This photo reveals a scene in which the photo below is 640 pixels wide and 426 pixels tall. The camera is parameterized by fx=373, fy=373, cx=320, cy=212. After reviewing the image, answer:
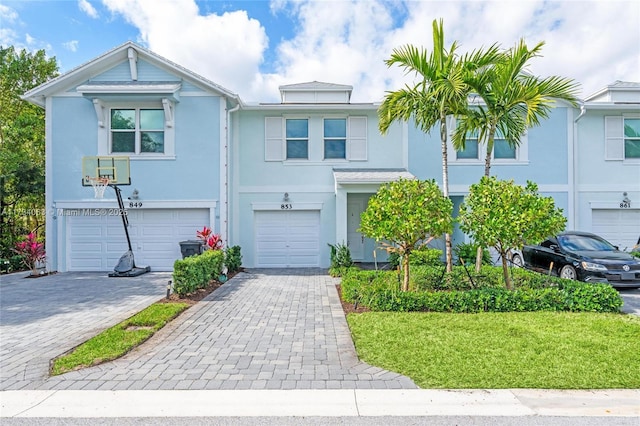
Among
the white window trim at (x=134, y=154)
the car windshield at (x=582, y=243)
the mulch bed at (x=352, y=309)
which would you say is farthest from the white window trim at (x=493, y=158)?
the white window trim at (x=134, y=154)

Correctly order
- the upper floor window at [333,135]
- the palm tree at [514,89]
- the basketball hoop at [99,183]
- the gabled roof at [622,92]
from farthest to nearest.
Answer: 1. the gabled roof at [622,92]
2. the upper floor window at [333,135]
3. the basketball hoop at [99,183]
4. the palm tree at [514,89]

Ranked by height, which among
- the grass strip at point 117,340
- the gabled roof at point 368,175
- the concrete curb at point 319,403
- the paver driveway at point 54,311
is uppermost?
the gabled roof at point 368,175

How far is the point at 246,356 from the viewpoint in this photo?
5250 millimetres

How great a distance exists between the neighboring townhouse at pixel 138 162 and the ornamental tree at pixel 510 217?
8.74m

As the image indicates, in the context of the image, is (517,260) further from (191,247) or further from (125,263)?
(125,263)

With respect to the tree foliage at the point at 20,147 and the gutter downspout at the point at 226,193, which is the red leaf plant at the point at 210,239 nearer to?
the gutter downspout at the point at 226,193

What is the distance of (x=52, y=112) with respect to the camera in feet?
43.8

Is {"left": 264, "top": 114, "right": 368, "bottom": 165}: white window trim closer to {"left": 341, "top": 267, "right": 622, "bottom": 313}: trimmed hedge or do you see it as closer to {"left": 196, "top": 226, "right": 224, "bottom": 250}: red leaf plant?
{"left": 196, "top": 226, "right": 224, "bottom": 250}: red leaf plant

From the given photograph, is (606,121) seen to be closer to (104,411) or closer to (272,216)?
(272,216)

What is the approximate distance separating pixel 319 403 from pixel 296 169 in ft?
36.3

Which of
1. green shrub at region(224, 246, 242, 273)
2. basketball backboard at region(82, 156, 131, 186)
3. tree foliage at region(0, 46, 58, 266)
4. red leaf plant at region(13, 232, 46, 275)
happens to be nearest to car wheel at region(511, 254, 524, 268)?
green shrub at region(224, 246, 242, 273)

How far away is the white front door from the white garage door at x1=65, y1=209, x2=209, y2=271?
5.72m

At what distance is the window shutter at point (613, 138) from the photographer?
14.4 m

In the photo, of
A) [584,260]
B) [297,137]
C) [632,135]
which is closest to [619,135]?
[632,135]
